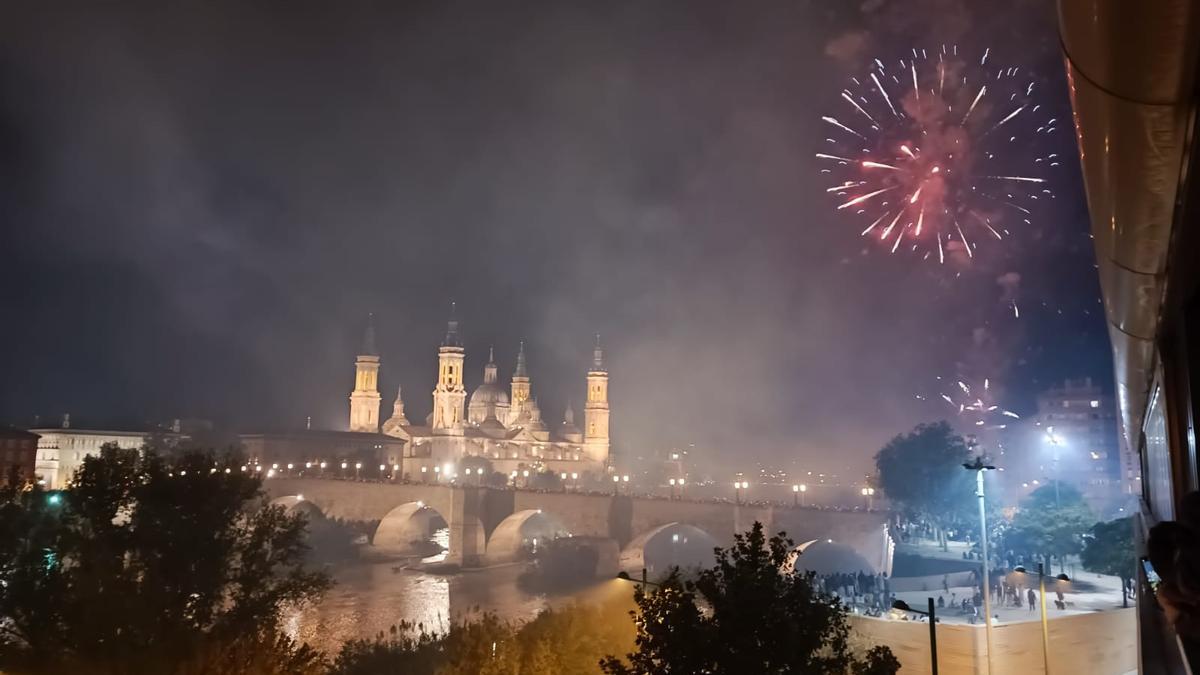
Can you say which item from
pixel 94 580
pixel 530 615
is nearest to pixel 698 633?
pixel 94 580

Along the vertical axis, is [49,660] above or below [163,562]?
below

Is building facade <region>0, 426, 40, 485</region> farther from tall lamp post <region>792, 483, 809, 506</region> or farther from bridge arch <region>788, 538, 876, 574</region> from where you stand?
bridge arch <region>788, 538, 876, 574</region>

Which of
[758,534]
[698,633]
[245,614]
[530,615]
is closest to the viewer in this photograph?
[698,633]

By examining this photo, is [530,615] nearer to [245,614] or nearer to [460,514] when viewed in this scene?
[460,514]

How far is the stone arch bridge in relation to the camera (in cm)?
4384

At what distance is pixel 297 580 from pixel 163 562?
3.27 m

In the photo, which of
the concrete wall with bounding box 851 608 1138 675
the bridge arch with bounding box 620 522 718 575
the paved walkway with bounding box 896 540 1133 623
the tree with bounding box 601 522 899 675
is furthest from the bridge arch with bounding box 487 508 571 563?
the tree with bounding box 601 522 899 675

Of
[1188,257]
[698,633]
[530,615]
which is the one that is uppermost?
[1188,257]

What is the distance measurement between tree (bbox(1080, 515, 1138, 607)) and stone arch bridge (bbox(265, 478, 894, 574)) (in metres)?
12.4

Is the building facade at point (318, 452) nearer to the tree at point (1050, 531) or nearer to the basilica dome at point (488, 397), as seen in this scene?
the basilica dome at point (488, 397)

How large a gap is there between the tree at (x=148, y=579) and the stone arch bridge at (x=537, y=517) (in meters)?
27.8

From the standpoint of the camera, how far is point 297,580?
22.5m

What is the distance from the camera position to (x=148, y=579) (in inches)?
827

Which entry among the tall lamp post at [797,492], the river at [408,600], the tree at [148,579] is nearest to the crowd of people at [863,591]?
the river at [408,600]
